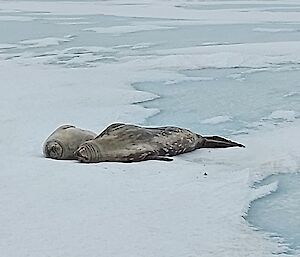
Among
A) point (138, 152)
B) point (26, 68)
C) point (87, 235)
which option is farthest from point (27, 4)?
point (87, 235)

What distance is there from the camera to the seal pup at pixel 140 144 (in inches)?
150

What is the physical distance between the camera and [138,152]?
12.6ft

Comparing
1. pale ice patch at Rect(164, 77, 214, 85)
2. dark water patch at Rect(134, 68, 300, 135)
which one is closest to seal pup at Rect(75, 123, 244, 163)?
dark water patch at Rect(134, 68, 300, 135)

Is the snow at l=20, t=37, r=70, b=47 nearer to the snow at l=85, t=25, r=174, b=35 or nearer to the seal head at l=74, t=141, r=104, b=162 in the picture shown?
the snow at l=85, t=25, r=174, b=35

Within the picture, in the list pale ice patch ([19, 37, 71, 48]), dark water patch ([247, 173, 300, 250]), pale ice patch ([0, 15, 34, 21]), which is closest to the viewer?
dark water patch ([247, 173, 300, 250])

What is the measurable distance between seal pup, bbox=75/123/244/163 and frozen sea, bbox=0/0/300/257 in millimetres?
110

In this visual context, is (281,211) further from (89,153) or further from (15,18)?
(15,18)

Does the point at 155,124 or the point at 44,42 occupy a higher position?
the point at 155,124

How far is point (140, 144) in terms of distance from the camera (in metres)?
3.91

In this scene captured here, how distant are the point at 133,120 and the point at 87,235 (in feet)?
8.68

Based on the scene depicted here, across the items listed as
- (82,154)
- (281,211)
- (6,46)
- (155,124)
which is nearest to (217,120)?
(155,124)

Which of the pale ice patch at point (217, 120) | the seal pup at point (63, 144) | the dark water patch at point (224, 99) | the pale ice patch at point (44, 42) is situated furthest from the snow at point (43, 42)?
the seal pup at point (63, 144)

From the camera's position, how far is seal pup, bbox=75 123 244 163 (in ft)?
12.5

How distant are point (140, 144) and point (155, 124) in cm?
106
